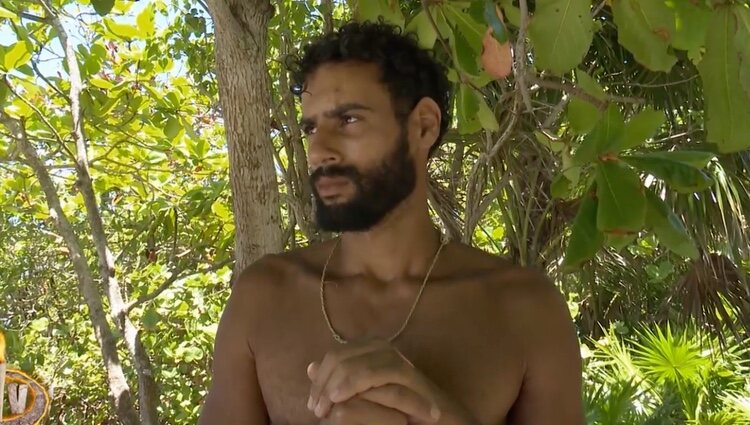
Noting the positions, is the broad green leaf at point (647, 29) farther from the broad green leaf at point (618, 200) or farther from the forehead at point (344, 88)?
the forehead at point (344, 88)

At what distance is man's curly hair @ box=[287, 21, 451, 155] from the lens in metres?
1.43

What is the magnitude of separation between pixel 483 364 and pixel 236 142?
2.02 feet

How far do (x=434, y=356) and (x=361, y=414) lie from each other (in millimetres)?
413

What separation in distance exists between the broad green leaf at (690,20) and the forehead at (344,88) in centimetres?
52

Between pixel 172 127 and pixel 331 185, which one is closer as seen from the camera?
pixel 331 185

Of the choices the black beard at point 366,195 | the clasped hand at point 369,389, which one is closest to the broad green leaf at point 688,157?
the black beard at point 366,195

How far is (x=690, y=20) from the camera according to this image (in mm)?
1004

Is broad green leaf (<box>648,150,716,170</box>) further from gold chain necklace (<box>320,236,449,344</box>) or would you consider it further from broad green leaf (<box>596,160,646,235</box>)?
gold chain necklace (<box>320,236,449,344</box>)

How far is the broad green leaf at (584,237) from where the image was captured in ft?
3.56

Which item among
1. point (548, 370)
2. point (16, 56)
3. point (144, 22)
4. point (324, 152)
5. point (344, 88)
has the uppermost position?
point (144, 22)

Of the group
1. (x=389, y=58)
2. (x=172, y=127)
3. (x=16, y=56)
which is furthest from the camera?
(x=172, y=127)

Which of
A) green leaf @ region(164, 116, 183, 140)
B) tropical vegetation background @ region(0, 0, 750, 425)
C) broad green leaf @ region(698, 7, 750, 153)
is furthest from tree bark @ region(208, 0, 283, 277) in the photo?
green leaf @ region(164, 116, 183, 140)

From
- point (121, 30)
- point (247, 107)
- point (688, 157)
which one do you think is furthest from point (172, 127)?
point (688, 157)

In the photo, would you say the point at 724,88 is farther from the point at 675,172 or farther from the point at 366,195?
the point at 366,195
